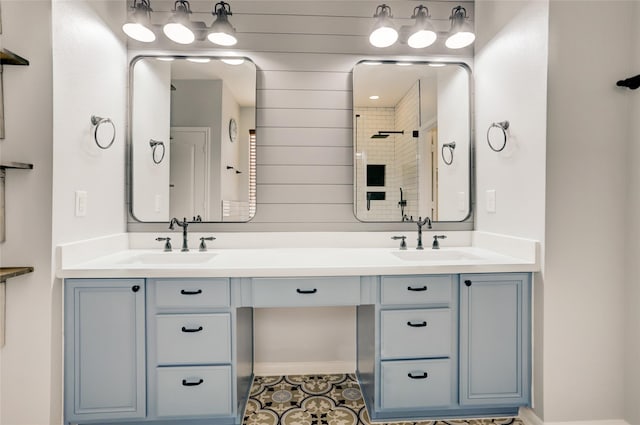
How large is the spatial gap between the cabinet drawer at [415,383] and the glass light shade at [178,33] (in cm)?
207

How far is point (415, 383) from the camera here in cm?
169

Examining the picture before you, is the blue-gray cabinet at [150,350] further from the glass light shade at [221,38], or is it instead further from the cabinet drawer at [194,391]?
the glass light shade at [221,38]

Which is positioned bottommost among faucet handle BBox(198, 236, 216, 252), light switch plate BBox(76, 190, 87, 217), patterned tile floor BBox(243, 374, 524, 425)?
patterned tile floor BBox(243, 374, 524, 425)

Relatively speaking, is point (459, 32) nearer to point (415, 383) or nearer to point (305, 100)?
point (305, 100)

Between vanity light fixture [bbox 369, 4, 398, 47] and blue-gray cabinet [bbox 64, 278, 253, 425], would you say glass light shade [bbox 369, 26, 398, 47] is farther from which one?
blue-gray cabinet [bbox 64, 278, 253, 425]

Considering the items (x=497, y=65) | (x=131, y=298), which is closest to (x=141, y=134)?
(x=131, y=298)

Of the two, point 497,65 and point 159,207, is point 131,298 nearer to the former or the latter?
point 159,207

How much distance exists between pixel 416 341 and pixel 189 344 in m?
1.07

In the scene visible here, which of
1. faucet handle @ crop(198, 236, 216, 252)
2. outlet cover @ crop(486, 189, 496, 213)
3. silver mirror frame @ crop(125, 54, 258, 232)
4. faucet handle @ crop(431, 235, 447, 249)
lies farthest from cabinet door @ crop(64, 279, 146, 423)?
outlet cover @ crop(486, 189, 496, 213)

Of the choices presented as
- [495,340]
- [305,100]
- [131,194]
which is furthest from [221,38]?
[495,340]

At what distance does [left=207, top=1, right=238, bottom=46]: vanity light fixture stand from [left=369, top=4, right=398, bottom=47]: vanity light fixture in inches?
32.3

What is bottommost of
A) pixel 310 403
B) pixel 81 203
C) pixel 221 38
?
pixel 310 403

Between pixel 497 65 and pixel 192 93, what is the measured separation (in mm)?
1817

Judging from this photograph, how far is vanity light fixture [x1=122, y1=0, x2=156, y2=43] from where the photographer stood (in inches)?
76.3
